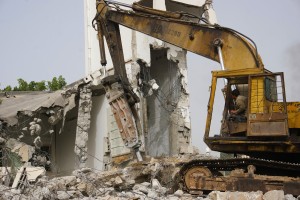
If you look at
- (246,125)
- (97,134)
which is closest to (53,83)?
(97,134)

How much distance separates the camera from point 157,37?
1230cm

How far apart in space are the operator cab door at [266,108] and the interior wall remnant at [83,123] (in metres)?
8.90

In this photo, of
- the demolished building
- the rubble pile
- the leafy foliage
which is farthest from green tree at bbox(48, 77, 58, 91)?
the rubble pile

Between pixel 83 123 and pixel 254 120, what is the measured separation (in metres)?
9.13

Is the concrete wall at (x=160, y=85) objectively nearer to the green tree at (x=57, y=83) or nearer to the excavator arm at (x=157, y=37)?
the excavator arm at (x=157, y=37)

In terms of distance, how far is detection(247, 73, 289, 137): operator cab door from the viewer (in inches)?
372

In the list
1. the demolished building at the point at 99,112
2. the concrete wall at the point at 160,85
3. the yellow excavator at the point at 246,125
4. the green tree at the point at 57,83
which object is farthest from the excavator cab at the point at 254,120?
the green tree at the point at 57,83

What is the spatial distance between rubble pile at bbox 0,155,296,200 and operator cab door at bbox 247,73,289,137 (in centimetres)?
118

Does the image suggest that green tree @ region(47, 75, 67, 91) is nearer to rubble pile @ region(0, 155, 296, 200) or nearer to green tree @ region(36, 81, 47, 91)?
green tree @ region(36, 81, 47, 91)

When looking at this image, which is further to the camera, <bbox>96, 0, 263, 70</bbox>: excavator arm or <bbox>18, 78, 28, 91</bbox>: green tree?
<bbox>18, 78, 28, 91</bbox>: green tree

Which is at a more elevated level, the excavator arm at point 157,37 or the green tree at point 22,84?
the green tree at point 22,84

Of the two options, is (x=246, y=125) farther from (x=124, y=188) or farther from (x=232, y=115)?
(x=124, y=188)

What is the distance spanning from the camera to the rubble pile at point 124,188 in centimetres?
901

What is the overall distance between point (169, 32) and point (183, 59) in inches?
315
